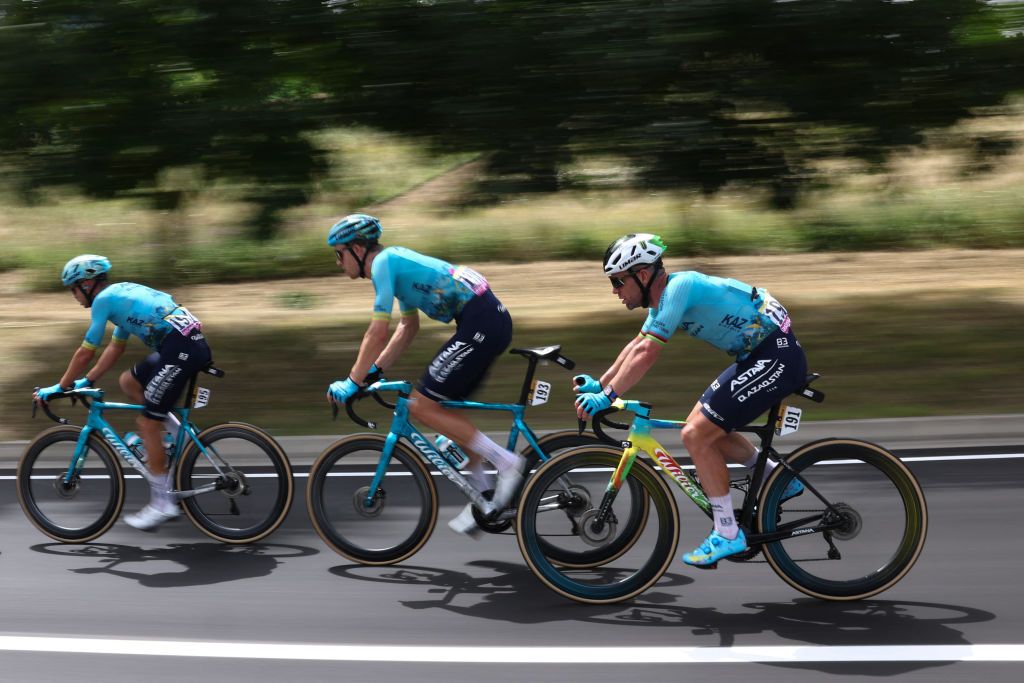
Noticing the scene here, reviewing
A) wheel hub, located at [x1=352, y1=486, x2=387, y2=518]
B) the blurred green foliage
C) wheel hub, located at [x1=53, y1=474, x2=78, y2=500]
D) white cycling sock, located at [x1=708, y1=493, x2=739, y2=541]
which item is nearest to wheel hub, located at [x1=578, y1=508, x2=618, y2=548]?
white cycling sock, located at [x1=708, y1=493, x2=739, y2=541]

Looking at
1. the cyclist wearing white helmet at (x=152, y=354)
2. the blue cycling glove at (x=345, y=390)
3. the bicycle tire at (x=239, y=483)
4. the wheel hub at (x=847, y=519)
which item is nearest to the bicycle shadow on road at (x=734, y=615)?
the wheel hub at (x=847, y=519)

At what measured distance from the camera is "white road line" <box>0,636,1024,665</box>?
5266 mm

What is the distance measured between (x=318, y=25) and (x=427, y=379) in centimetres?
595

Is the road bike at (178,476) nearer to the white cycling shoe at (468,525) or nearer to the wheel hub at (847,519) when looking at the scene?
the white cycling shoe at (468,525)

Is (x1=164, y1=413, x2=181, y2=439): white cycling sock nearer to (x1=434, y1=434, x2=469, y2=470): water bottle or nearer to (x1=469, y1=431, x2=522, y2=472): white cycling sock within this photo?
(x1=434, y1=434, x2=469, y2=470): water bottle

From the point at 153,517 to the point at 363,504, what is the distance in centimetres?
152

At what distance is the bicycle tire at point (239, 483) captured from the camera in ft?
23.2

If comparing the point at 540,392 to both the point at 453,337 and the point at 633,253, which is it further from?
the point at 633,253

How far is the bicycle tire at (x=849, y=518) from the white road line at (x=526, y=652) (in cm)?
57

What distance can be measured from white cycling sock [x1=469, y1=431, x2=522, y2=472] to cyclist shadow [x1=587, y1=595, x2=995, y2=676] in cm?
101

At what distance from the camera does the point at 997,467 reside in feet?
27.2

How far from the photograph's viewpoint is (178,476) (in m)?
7.27

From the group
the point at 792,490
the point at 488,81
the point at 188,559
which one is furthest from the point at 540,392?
the point at 488,81

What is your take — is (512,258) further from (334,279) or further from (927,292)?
(927,292)
